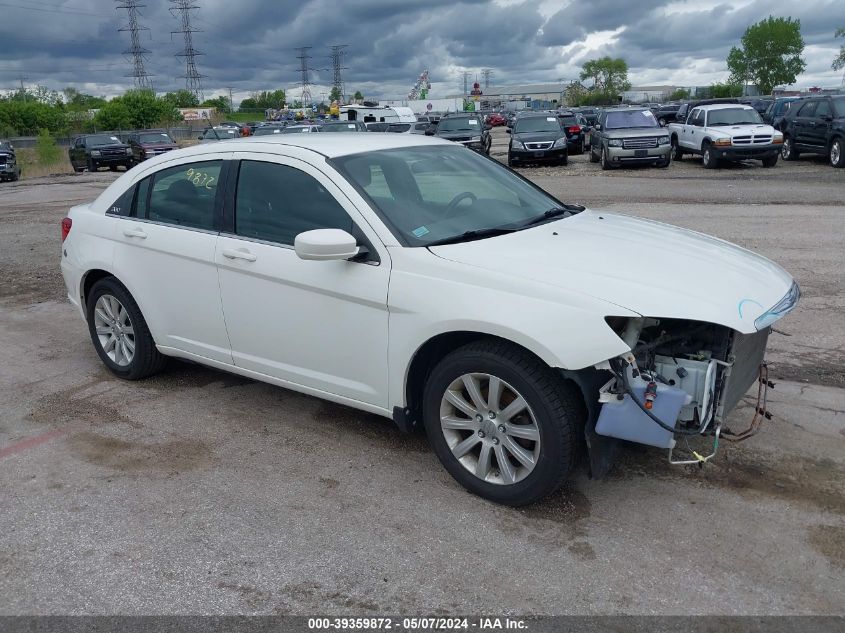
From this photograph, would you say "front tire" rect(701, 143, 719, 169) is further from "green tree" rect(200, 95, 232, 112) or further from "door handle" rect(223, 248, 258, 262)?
Answer: "green tree" rect(200, 95, 232, 112)

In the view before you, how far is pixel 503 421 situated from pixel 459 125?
2624 cm

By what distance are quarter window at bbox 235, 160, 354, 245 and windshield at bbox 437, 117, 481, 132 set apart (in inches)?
969

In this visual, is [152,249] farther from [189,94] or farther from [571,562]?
[189,94]

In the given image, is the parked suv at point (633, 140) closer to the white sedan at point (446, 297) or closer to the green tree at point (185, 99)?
the white sedan at point (446, 297)

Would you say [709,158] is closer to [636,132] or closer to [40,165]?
[636,132]

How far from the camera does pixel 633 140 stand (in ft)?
71.7

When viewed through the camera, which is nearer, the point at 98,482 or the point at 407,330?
the point at 407,330

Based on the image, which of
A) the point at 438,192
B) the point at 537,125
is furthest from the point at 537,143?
the point at 438,192

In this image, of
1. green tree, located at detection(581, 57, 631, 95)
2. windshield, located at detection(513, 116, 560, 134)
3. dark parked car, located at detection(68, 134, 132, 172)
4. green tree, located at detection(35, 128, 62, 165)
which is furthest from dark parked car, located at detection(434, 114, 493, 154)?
green tree, located at detection(581, 57, 631, 95)

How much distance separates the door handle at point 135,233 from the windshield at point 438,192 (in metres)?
1.62

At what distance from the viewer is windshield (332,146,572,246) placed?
13.6ft

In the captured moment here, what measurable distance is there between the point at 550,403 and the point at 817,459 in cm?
172

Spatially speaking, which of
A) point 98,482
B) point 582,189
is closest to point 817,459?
point 98,482

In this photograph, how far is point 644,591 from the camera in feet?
→ 10.1
